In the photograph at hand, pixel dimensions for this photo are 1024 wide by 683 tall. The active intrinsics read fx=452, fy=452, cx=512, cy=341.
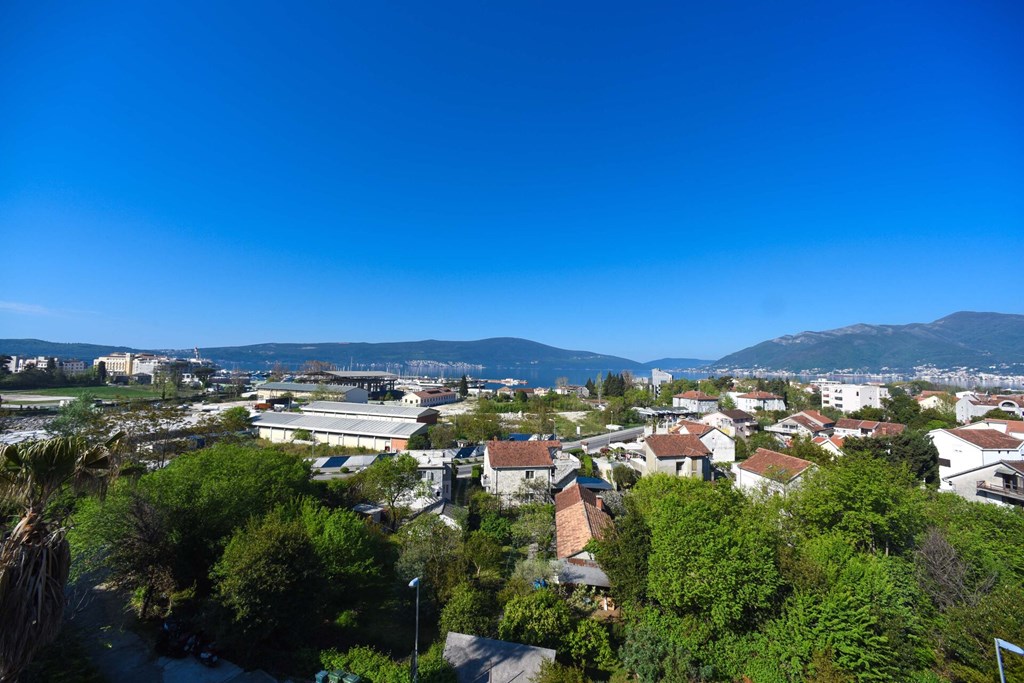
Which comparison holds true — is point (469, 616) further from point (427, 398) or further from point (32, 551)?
point (427, 398)

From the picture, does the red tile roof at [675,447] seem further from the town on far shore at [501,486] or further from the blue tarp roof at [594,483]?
the blue tarp roof at [594,483]

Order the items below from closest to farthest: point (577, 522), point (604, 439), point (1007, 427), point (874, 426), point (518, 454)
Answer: point (577, 522)
point (518, 454)
point (1007, 427)
point (874, 426)
point (604, 439)

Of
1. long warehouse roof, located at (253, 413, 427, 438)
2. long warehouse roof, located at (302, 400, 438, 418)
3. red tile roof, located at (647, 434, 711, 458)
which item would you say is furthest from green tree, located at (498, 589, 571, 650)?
long warehouse roof, located at (302, 400, 438, 418)

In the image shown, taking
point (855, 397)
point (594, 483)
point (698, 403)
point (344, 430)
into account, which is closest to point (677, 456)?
point (594, 483)

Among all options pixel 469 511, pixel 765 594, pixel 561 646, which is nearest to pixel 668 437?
pixel 469 511

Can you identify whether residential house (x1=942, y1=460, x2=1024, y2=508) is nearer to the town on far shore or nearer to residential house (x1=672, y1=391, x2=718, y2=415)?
the town on far shore

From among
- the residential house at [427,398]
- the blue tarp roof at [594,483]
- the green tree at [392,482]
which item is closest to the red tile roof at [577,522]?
the blue tarp roof at [594,483]
